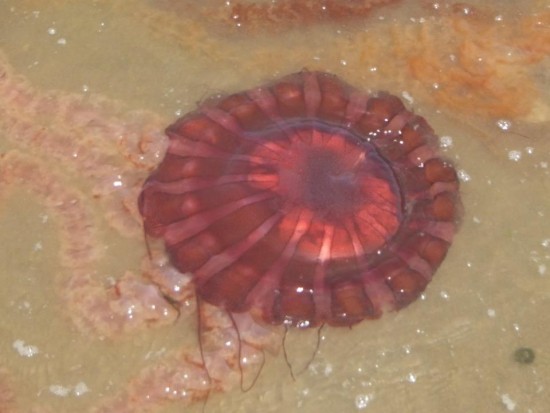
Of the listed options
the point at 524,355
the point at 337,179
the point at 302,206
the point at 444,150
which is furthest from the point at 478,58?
the point at 524,355

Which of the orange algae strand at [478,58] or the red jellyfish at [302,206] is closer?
the red jellyfish at [302,206]

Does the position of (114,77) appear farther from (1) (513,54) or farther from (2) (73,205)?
(1) (513,54)

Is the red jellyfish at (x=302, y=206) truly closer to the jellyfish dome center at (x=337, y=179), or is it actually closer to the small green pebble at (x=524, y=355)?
the jellyfish dome center at (x=337, y=179)

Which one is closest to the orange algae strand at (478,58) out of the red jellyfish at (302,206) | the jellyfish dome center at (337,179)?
the red jellyfish at (302,206)

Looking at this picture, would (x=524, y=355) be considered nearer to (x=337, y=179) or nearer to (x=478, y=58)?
(x=337, y=179)

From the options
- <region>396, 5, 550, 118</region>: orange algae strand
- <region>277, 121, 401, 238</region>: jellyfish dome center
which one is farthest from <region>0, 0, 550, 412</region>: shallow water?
<region>277, 121, 401, 238</region>: jellyfish dome center

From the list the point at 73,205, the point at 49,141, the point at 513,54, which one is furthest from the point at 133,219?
the point at 513,54

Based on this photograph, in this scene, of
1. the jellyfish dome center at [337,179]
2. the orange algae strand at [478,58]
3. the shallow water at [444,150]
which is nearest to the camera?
the shallow water at [444,150]

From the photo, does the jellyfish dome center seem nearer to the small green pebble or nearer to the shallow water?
the shallow water
